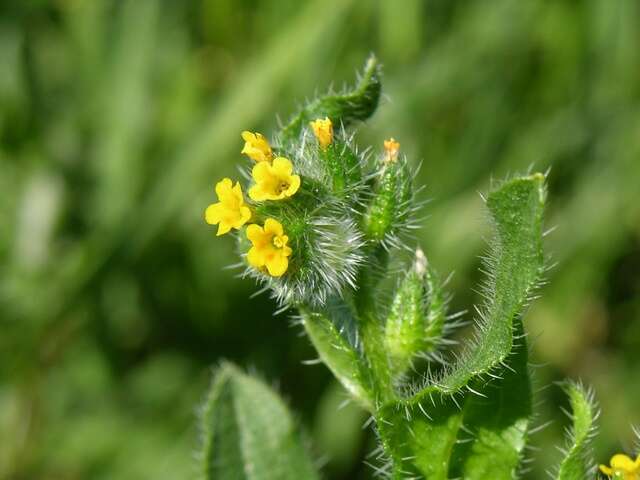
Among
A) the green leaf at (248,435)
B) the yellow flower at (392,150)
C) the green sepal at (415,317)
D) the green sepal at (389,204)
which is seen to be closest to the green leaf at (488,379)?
the green sepal at (415,317)

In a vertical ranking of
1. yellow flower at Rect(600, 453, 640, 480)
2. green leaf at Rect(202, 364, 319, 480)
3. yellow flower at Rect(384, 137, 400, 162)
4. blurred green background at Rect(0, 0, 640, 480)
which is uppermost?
blurred green background at Rect(0, 0, 640, 480)

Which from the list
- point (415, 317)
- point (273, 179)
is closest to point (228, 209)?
point (273, 179)

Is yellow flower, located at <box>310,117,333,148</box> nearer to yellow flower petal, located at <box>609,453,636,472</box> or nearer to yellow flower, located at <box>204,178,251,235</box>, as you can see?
yellow flower, located at <box>204,178,251,235</box>

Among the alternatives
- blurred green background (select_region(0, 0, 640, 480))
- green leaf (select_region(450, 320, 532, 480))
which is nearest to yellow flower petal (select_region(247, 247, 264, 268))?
green leaf (select_region(450, 320, 532, 480))

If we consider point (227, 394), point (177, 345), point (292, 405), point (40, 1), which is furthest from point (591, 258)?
point (40, 1)

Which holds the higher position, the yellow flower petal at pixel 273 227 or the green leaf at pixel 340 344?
the yellow flower petal at pixel 273 227

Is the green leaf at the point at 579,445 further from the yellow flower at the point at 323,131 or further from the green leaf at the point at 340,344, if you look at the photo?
the yellow flower at the point at 323,131
